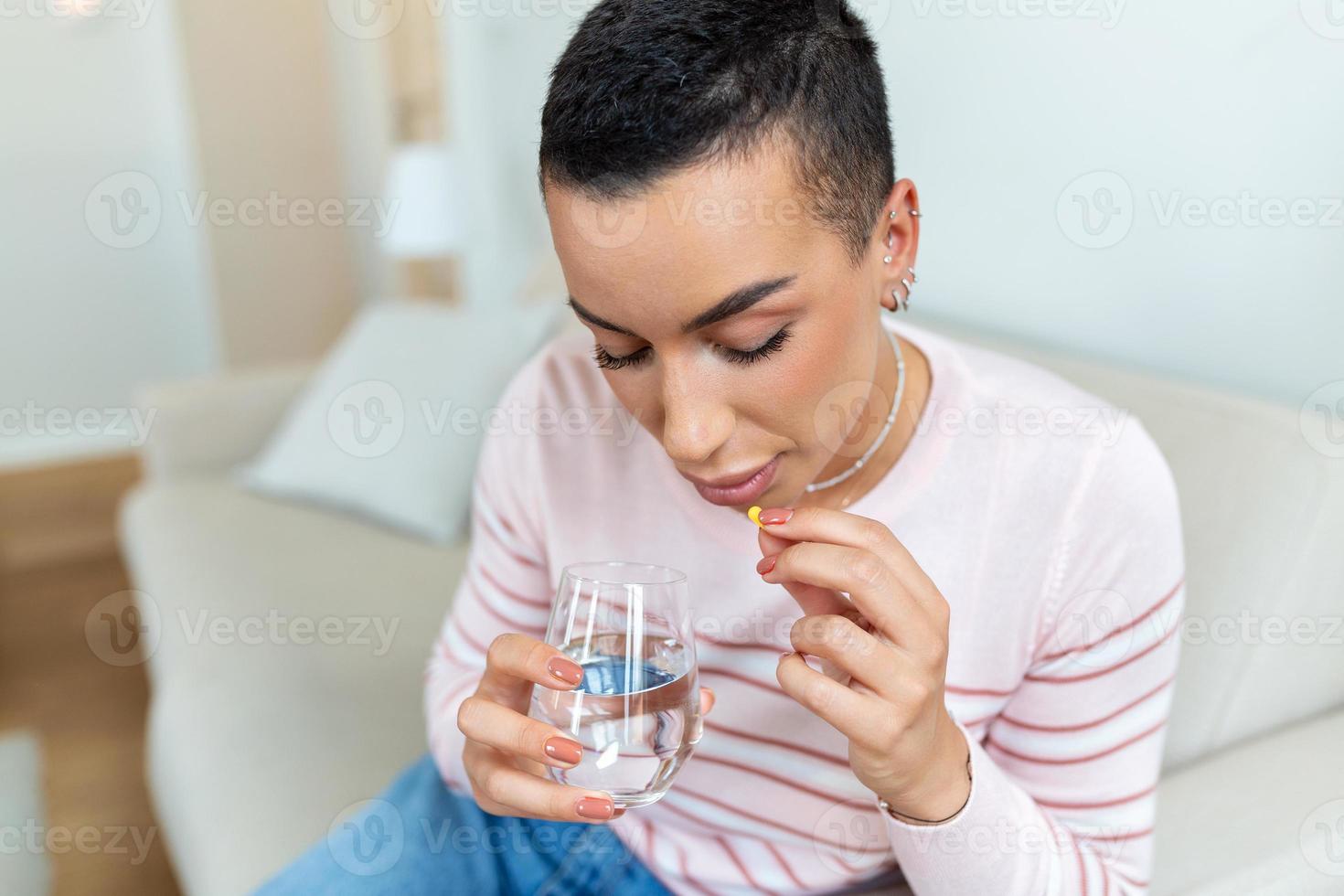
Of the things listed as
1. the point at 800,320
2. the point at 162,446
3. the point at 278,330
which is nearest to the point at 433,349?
the point at 162,446

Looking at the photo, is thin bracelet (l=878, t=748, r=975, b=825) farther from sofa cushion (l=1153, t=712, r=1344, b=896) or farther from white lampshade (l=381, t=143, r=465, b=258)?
white lampshade (l=381, t=143, r=465, b=258)

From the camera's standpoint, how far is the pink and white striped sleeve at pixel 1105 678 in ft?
2.84

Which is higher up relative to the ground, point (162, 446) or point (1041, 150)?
point (1041, 150)

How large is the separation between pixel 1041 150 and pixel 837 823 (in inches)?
35.5

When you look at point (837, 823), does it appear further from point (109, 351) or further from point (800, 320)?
point (109, 351)

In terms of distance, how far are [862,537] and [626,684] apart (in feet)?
0.58

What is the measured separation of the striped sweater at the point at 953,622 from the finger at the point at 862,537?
6.9 inches

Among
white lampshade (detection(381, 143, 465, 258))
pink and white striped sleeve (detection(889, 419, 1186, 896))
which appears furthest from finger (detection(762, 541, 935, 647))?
white lampshade (detection(381, 143, 465, 258))

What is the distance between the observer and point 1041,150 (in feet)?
4.69

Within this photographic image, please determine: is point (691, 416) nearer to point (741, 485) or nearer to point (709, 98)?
point (741, 485)

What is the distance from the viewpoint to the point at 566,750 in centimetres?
72

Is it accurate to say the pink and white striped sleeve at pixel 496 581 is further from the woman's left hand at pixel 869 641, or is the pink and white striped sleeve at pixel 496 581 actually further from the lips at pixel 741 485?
the woman's left hand at pixel 869 641

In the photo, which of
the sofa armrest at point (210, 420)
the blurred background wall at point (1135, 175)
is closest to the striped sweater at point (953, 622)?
the blurred background wall at point (1135, 175)

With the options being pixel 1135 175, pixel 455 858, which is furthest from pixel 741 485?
pixel 1135 175
